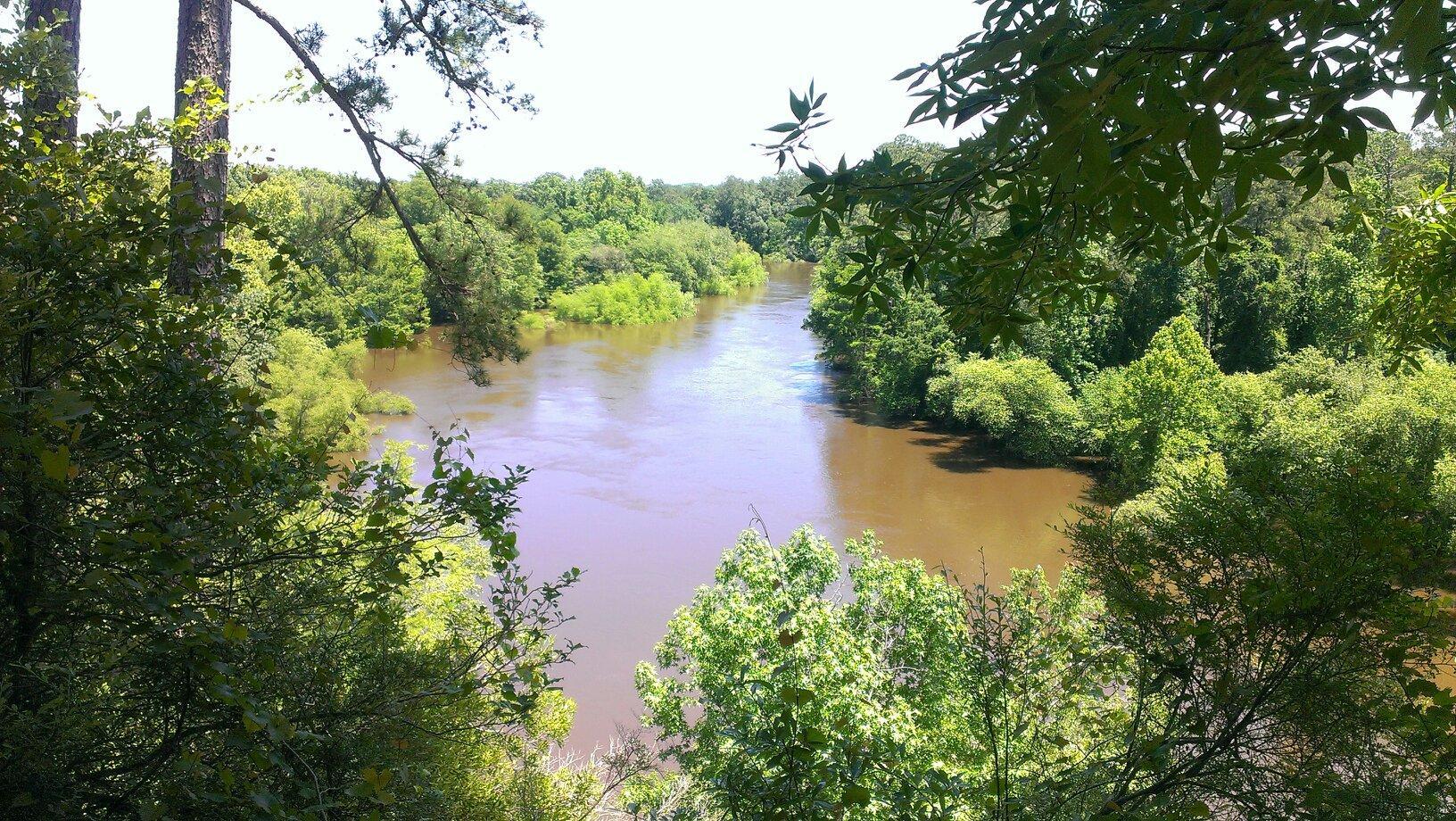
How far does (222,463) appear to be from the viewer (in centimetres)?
215

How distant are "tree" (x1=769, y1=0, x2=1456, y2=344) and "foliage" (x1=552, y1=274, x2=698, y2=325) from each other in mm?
35086

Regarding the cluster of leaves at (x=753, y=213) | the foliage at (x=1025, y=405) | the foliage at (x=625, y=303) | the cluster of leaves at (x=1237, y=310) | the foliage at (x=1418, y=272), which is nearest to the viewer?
the foliage at (x=1418, y=272)

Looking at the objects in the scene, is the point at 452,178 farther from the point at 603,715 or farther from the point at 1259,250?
the point at 1259,250

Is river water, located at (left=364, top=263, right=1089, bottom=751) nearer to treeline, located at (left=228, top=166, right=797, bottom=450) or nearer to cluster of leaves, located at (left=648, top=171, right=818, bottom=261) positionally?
treeline, located at (left=228, top=166, right=797, bottom=450)

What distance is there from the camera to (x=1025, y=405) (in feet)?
67.4

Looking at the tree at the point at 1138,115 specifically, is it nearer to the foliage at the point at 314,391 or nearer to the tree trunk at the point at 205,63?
the tree trunk at the point at 205,63

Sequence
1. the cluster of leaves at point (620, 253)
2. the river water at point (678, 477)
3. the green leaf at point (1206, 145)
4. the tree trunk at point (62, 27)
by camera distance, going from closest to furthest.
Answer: the green leaf at point (1206, 145), the tree trunk at point (62, 27), the river water at point (678, 477), the cluster of leaves at point (620, 253)

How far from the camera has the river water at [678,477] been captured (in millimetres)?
13414

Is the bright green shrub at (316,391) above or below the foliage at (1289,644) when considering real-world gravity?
below

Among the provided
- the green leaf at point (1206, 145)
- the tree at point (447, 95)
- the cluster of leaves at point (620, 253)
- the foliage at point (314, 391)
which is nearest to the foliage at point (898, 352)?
the cluster of leaves at point (620, 253)

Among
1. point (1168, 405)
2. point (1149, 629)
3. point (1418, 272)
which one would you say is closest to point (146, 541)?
point (1149, 629)

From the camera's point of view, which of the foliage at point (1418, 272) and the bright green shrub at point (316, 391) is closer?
the foliage at point (1418, 272)

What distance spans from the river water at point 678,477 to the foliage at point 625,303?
22.4 feet

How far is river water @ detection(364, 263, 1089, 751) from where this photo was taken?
44.0 feet
